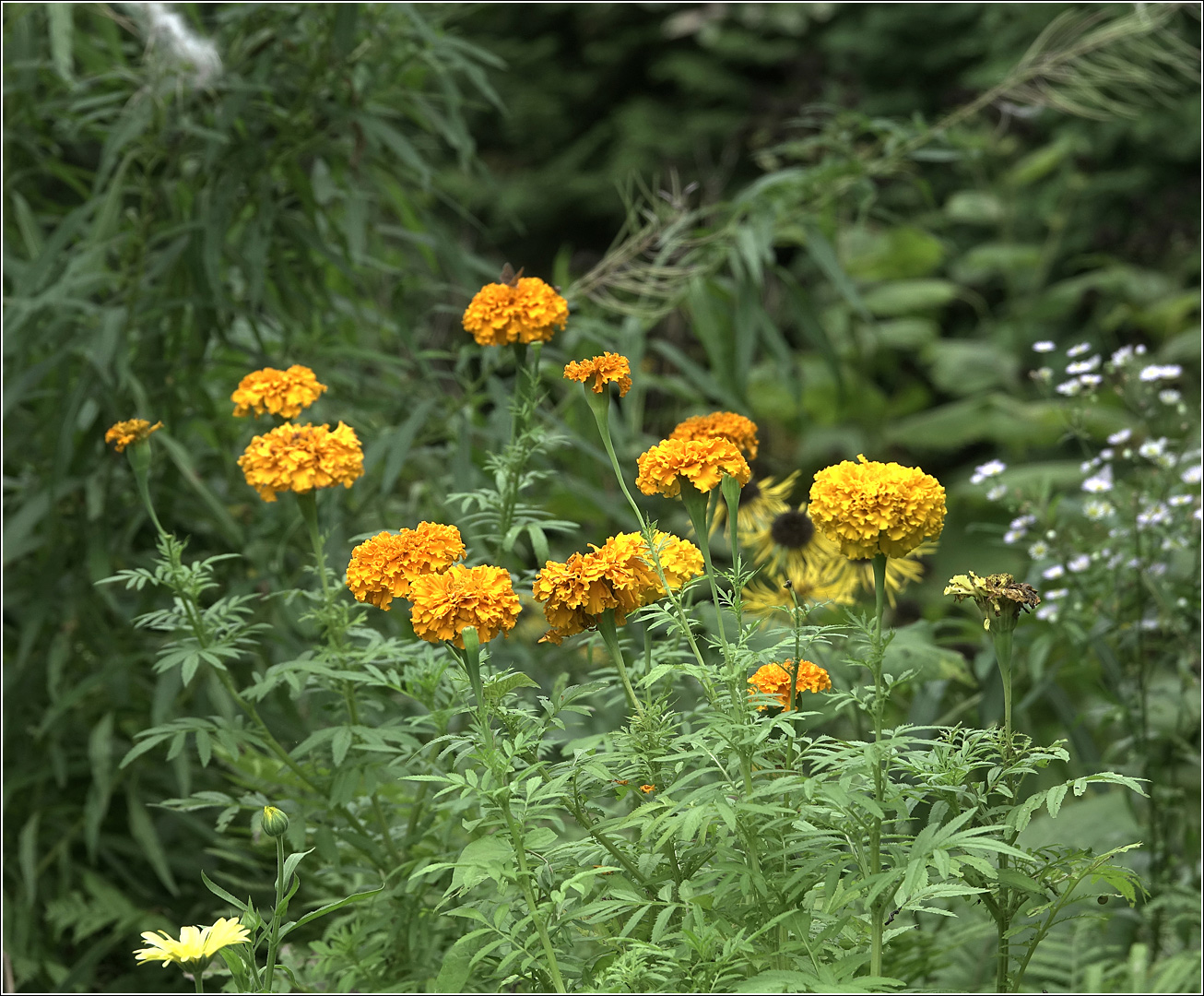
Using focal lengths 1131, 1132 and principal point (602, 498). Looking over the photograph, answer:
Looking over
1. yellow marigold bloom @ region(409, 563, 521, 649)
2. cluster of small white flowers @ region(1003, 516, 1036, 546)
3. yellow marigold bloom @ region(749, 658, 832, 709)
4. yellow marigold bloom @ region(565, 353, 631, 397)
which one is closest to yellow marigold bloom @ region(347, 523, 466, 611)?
yellow marigold bloom @ region(409, 563, 521, 649)

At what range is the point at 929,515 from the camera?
0.78m

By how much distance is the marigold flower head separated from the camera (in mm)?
804

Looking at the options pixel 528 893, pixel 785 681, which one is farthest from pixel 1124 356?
pixel 528 893

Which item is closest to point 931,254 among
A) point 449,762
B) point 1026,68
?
point 1026,68

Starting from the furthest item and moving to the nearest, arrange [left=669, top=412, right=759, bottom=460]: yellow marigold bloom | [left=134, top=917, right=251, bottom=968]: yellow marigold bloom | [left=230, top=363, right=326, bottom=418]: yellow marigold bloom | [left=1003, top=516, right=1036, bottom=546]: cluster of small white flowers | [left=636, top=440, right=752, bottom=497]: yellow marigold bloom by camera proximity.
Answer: [left=1003, top=516, right=1036, bottom=546]: cluster of small white flowers → [left=230, top=363, right=326, bottom=418]: yellow marigold bloom → [left=669, top=412, right=759, bottom=460]: yellow marigold bloom → [left=636, top=440, right=752, bottom=497]: yellow marigold bloom → [left=134, top=917, right=251, bottom=968]: yellow marigold bloom

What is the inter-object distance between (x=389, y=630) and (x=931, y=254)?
2.68m

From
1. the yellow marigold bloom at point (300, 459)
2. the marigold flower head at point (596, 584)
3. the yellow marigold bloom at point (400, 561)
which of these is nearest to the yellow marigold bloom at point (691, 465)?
the marigold flower head at point (596, 584)

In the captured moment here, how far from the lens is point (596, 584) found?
2.68 feet

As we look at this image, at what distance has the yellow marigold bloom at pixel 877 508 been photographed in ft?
2.51

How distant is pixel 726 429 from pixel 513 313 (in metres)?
0.22

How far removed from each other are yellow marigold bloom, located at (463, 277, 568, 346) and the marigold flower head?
26cm

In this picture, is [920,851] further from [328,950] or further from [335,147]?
[335,147]

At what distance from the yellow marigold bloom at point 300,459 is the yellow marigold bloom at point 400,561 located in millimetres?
169

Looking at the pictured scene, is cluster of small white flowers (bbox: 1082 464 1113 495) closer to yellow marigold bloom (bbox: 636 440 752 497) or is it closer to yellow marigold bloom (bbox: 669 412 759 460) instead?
yellow marigold bloom (bbox: 669 412 759 460)
